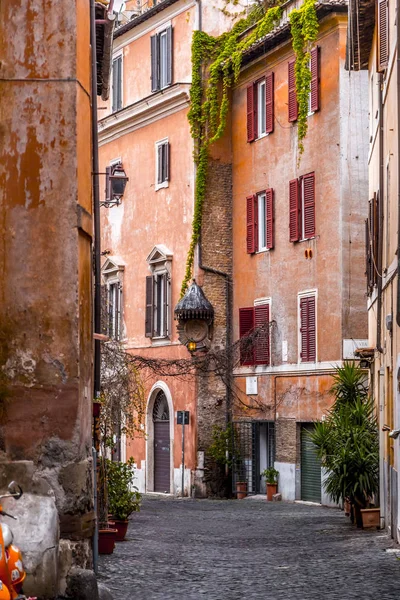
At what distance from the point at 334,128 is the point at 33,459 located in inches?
808

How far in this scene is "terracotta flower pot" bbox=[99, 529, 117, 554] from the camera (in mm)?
17987

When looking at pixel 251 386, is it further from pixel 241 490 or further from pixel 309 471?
pixel 309 471

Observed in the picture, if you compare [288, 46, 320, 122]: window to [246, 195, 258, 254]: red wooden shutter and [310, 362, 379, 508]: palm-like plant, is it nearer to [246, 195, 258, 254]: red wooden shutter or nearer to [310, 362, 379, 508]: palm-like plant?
[246, 195, 258, 254]: red wooden shutter

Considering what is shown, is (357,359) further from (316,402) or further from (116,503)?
(116,503)

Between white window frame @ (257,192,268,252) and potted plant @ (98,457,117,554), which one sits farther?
white window frame @ (257,192,268,252)

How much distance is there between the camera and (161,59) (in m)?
39.1

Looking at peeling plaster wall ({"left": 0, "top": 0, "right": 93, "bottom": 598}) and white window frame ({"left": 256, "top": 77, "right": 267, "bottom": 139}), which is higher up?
white window frame ({"left": 256, "top": 77, "right": 267, "bottom": 139})

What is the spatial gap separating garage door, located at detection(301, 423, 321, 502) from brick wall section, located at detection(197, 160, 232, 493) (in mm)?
3902

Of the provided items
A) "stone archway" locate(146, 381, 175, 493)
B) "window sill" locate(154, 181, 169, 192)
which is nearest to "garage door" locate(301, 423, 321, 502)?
"stone archway" locate(146, 381, 175, 493)

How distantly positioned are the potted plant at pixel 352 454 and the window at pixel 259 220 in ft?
36.5

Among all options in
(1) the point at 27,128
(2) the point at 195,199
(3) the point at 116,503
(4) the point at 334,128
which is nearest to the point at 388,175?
(3) the point at 116,503

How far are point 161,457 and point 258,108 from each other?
10.2 m

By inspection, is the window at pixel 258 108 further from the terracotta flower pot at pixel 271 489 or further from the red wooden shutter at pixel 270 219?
the terracotta flower pot at pixel 271 489

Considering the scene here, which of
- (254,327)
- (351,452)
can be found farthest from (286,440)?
(351,452)
